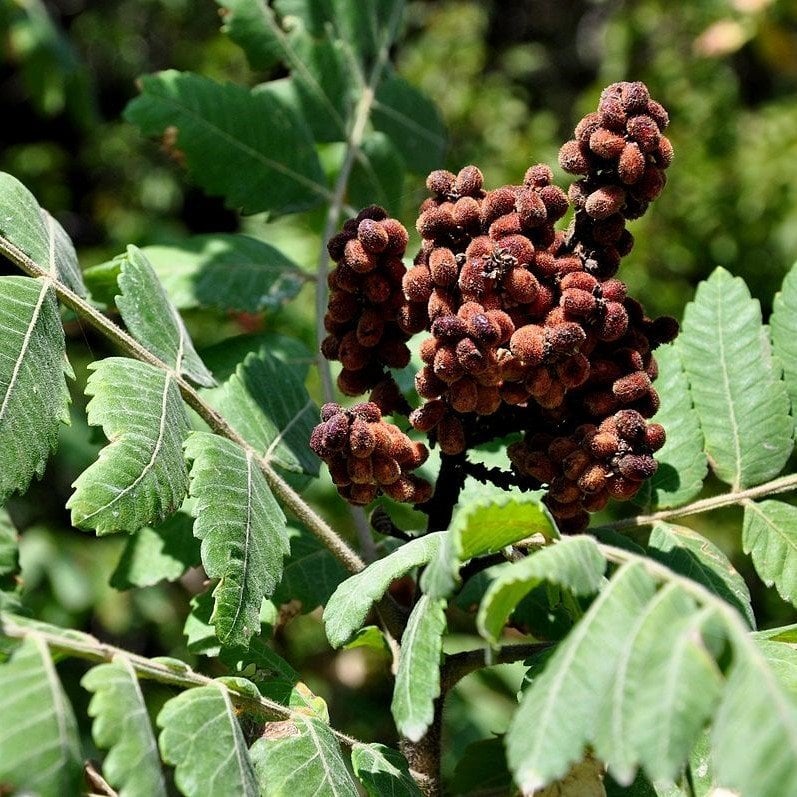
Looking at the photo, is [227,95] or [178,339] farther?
[227,95]

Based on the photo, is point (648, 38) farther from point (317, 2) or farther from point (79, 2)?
point (317, 2)

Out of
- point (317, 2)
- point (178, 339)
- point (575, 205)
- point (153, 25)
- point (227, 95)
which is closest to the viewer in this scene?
point (575, 205)

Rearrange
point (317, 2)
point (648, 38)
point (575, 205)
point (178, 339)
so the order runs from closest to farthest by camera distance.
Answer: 1. point (575, 205)
2. point (178, 339)
3. point (317, 2)
4. point (648, 38)

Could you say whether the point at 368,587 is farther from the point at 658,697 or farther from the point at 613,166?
the point at 613,166

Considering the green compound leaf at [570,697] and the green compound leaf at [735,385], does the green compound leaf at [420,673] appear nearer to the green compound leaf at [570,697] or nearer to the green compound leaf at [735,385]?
the green compound leaf at [570,697]

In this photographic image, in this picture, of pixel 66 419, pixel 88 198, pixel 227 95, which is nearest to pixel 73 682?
pixel 227 95

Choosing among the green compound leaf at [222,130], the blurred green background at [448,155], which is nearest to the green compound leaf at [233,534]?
the green compound leaf at [222,130]

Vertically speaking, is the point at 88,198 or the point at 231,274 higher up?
the point at 231,274
